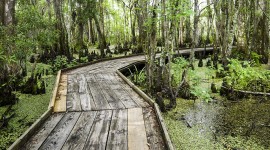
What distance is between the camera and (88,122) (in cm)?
357

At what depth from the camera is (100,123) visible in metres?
3.52

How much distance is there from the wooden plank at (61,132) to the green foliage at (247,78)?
3858 mm

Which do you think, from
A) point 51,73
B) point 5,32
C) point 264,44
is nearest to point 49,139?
point 5,32

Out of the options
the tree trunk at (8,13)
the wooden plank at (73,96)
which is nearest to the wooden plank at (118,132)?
the wooden plank at (73,96)

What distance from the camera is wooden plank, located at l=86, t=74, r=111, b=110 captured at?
4340 millimetres

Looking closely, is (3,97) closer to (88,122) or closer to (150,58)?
(88,122)

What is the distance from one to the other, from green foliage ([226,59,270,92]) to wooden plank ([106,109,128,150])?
125 inches

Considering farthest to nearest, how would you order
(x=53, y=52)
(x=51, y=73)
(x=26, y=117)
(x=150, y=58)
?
1. (x=53, y=52)
2. (x=51, y=73)
3. (x=150, y=58)
4. (x=26, y=117)

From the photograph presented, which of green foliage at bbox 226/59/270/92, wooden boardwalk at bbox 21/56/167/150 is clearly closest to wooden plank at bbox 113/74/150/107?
wooden boardwalk at bbox 21/56/167/150

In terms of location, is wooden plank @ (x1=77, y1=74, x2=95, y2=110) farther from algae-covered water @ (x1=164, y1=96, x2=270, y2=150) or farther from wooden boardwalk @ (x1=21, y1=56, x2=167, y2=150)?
algae-covered water @ (x1=164, y1=96, x2=270, y2=150)

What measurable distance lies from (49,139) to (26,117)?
2.31m

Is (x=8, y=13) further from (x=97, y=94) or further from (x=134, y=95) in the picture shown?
(x=134, y=95)

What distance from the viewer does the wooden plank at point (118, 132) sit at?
9.23 feet

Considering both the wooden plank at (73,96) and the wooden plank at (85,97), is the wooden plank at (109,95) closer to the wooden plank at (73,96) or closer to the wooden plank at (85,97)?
the wooden plank at (85,97)
